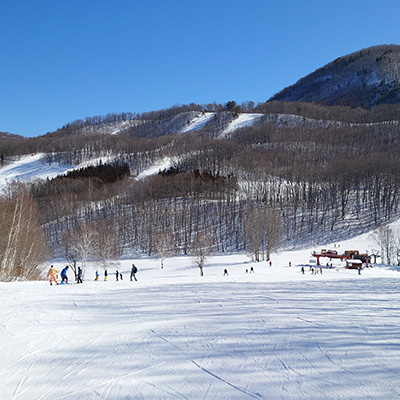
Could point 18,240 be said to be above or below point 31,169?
below

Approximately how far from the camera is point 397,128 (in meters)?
111

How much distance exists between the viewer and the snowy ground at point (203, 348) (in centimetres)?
458

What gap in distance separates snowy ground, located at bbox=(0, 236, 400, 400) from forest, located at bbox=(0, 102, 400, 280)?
2155 cm

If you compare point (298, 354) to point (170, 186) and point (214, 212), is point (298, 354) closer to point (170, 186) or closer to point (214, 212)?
point (214, 212)

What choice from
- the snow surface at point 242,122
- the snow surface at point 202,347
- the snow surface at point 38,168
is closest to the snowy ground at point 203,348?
the snow surface at point 202,347

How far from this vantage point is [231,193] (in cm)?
7119

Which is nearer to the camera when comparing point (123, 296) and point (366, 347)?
point (366, 347)

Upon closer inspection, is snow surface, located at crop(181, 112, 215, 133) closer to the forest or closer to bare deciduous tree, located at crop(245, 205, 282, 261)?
the forest

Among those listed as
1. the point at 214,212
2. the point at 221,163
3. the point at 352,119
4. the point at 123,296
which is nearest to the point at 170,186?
the point at 214,212

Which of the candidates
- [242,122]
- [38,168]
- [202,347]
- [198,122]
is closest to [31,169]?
[38,168]

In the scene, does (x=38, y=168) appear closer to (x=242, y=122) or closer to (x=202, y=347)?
(x=242, y=122)

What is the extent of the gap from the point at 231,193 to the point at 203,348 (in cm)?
6571

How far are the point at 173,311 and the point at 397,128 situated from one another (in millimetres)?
128878

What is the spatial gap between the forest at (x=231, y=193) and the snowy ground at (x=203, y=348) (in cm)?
2155
